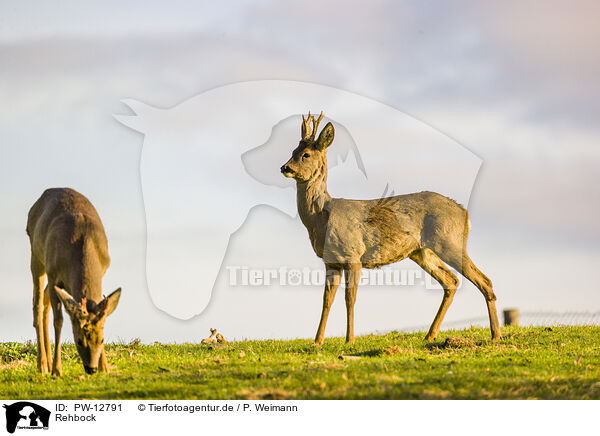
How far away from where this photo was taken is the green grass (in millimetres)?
8555

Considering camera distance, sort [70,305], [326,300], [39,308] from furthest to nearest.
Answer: [326,300]
[39,308]
[70,305]

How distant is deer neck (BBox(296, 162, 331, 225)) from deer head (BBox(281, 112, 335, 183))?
0.09 meters

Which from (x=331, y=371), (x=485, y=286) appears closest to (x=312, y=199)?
(x=485, y=286)

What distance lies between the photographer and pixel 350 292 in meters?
13.3

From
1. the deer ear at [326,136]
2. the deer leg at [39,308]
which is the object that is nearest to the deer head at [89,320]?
the deer leg at [39,308]

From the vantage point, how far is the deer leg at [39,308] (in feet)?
36.6

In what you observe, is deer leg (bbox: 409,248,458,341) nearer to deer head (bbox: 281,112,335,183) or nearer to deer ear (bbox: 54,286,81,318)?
deer head (bbox: 281,112,335,183)

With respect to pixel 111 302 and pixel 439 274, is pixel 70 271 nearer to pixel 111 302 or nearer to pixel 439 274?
pixel 111 302

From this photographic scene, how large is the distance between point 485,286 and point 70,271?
8224 mm

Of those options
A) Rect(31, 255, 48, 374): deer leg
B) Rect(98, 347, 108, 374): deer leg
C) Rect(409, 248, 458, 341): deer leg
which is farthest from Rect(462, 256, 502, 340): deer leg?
Rect(31, 255, 48, 374): deer leg

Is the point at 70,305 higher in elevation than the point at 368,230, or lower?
lower
